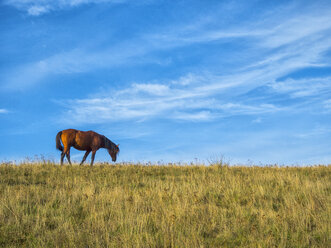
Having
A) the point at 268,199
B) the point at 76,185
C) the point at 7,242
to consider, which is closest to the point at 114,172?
the point at 76,185

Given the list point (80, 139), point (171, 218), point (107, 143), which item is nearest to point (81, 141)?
point (80, 139)

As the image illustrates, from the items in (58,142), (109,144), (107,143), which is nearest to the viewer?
(58,142)

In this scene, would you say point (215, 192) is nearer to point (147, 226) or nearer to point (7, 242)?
point (147, 226)

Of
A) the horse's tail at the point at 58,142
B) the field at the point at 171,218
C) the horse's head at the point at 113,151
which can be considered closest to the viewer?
the field at the point at 171,218

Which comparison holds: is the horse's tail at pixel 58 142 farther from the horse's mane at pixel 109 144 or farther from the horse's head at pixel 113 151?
the horse's head at pixel 113 151

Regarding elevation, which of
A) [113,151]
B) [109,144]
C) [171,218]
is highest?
[109,144]

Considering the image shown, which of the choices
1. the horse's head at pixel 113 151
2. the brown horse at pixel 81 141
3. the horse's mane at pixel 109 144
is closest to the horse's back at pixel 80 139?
the brown horse at pixel 81 141

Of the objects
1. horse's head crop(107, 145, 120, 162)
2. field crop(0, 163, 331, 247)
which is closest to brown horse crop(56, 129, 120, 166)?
horse's head crop(107, 145, 120, 162)

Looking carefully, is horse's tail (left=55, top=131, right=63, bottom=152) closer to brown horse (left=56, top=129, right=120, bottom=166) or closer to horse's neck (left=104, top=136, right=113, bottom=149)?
brown horse (left=56, top=129, right=120, bottom=166)

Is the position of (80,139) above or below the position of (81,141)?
above

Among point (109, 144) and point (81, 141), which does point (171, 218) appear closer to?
point (81, 141)

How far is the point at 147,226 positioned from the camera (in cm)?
670

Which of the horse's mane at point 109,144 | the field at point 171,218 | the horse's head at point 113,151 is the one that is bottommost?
the field at point 171,218

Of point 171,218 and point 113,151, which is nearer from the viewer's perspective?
point 171,218
